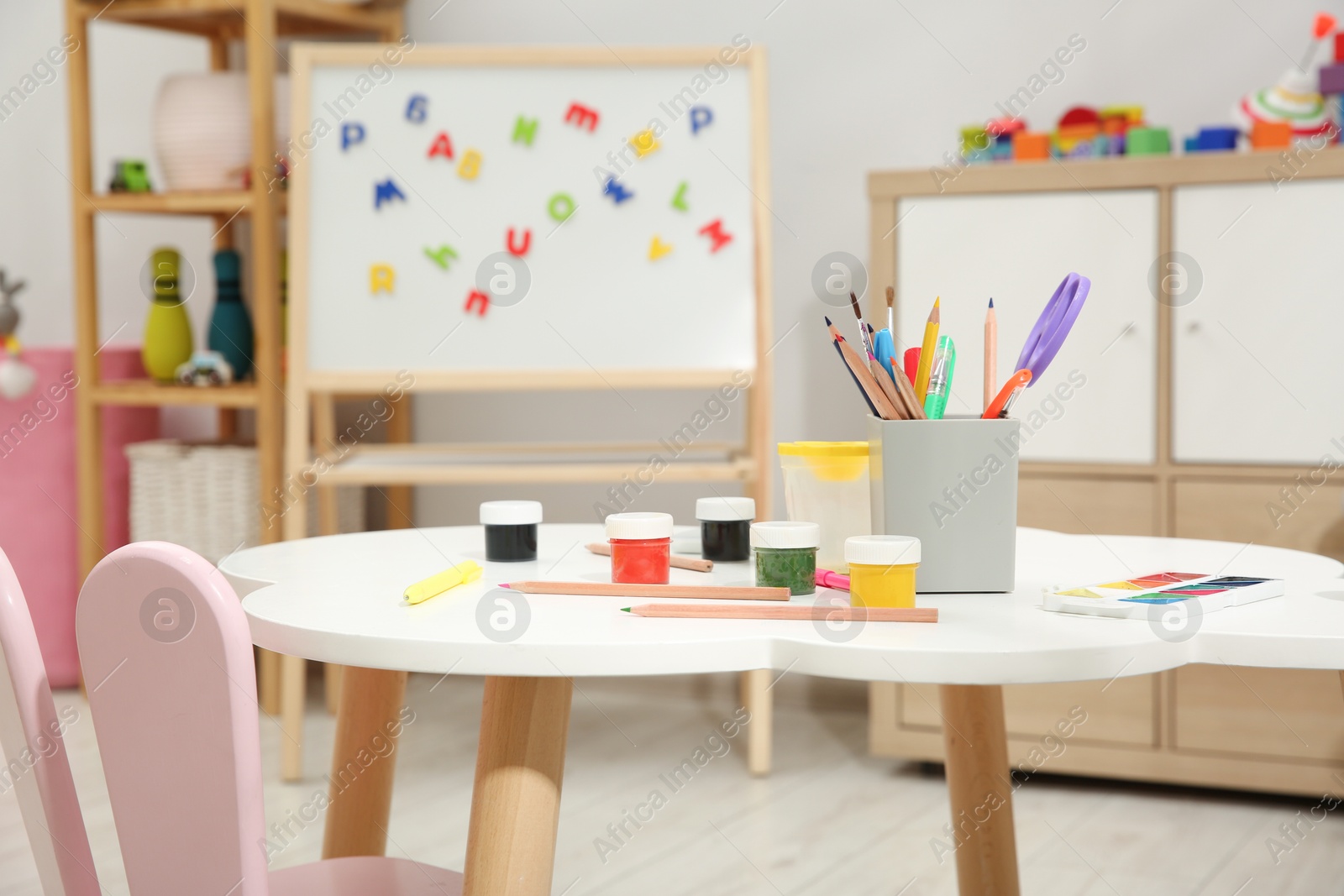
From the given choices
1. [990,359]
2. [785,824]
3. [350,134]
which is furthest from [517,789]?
[350,134]

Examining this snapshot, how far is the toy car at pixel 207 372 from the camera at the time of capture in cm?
280

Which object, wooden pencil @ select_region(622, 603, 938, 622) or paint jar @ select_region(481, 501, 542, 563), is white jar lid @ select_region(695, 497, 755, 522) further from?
wooden pencil @ select_region(622, 603, 938, 622)

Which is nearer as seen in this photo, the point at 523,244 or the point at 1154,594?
the point at 1154,594

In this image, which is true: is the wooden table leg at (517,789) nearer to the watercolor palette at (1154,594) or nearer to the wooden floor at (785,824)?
the watercolor palette at (1154,594)

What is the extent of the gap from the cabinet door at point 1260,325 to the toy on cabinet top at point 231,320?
1931 millimetres

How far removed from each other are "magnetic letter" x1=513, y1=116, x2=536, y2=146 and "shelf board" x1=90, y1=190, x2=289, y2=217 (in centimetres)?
62

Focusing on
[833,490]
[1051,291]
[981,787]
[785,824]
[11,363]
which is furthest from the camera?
[11,363]

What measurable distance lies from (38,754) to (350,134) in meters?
1.84

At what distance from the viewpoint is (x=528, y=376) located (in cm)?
238

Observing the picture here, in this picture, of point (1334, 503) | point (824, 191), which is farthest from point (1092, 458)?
point (824, 191)

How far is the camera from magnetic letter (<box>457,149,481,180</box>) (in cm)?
242

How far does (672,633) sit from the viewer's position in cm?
82

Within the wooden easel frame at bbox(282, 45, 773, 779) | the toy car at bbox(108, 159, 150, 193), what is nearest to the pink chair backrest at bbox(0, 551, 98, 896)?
the wooden easel frame at bbox(282, 45, 773, 779)

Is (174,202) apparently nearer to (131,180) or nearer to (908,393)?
(131,180)
